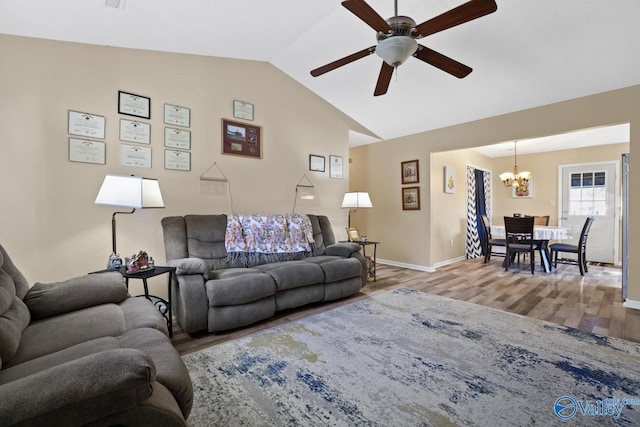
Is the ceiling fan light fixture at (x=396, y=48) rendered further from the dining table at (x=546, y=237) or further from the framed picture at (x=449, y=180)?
the dining table at (x=546, y=237)

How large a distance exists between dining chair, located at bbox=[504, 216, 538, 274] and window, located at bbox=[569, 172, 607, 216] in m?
2.11

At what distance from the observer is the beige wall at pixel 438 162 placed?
10.5ft

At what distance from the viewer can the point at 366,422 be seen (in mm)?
1445

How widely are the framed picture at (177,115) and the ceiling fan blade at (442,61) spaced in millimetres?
2401

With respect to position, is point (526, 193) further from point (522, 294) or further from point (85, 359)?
point (85, 359)

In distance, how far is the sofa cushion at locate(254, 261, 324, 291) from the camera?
9.17 feet

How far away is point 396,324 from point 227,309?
151cm

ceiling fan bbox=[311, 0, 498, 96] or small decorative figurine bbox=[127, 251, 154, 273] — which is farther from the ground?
ceiling fan bbox=[311, 0, 498, 96]

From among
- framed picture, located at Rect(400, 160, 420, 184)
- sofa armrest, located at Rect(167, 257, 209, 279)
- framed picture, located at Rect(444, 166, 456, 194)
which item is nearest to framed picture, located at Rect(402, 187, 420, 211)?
framed picture, located at Rect(400, 160, 420, 184)

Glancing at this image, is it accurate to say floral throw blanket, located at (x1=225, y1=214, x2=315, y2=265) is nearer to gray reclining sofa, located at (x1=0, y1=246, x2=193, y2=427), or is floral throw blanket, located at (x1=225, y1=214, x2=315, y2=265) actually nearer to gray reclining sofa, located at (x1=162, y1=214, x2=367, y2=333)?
gray reclining sofa, located at (x1=162, y1=214, x2=367, y2=333)

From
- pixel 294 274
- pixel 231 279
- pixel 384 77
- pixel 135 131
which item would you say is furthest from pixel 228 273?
pixel 384 77

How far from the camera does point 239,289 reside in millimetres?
2488

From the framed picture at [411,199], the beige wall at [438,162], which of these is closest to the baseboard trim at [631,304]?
the beige wall at [438,162]

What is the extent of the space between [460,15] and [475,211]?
5342 millimetres
